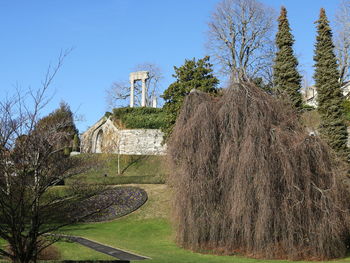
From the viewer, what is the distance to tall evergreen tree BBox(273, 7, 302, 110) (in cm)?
2398

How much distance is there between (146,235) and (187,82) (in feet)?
40.2

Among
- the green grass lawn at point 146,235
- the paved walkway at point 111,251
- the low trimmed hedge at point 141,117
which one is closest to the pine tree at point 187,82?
the green grass lawn at point 146,235

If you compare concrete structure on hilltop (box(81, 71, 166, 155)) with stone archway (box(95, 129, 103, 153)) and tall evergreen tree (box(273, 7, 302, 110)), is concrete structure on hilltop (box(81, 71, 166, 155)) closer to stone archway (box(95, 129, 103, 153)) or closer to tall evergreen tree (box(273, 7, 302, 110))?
stone archway (box(95, 129, 103, 153))

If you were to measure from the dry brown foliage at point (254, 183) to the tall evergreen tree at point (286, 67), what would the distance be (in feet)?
28.9

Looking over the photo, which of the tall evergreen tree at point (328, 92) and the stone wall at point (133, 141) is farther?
the stone wall at point (133, 141)

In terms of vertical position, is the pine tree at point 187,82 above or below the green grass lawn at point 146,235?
above

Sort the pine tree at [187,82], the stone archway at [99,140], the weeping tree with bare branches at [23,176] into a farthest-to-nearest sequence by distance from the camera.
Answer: the stone archway at [99,140] < the pine tree at [187,82] < the weeping tree with bare branches at [23,176]

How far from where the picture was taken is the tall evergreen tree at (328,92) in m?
20.5

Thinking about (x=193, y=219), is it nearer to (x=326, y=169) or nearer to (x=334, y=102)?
(x=326, y=169)

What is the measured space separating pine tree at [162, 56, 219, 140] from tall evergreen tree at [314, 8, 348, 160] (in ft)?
27.6

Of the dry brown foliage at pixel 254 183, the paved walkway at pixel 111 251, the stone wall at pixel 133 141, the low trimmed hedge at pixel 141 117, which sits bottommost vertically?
the paved walkway at pixel 111 251

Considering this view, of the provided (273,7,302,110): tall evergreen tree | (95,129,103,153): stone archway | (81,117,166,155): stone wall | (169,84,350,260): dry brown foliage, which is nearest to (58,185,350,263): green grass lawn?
(169,84,350,260): dry brown foliage

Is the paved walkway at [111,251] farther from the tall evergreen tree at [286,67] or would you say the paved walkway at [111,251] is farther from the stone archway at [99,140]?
the stone archway at [99,140]

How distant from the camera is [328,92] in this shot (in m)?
21.4
